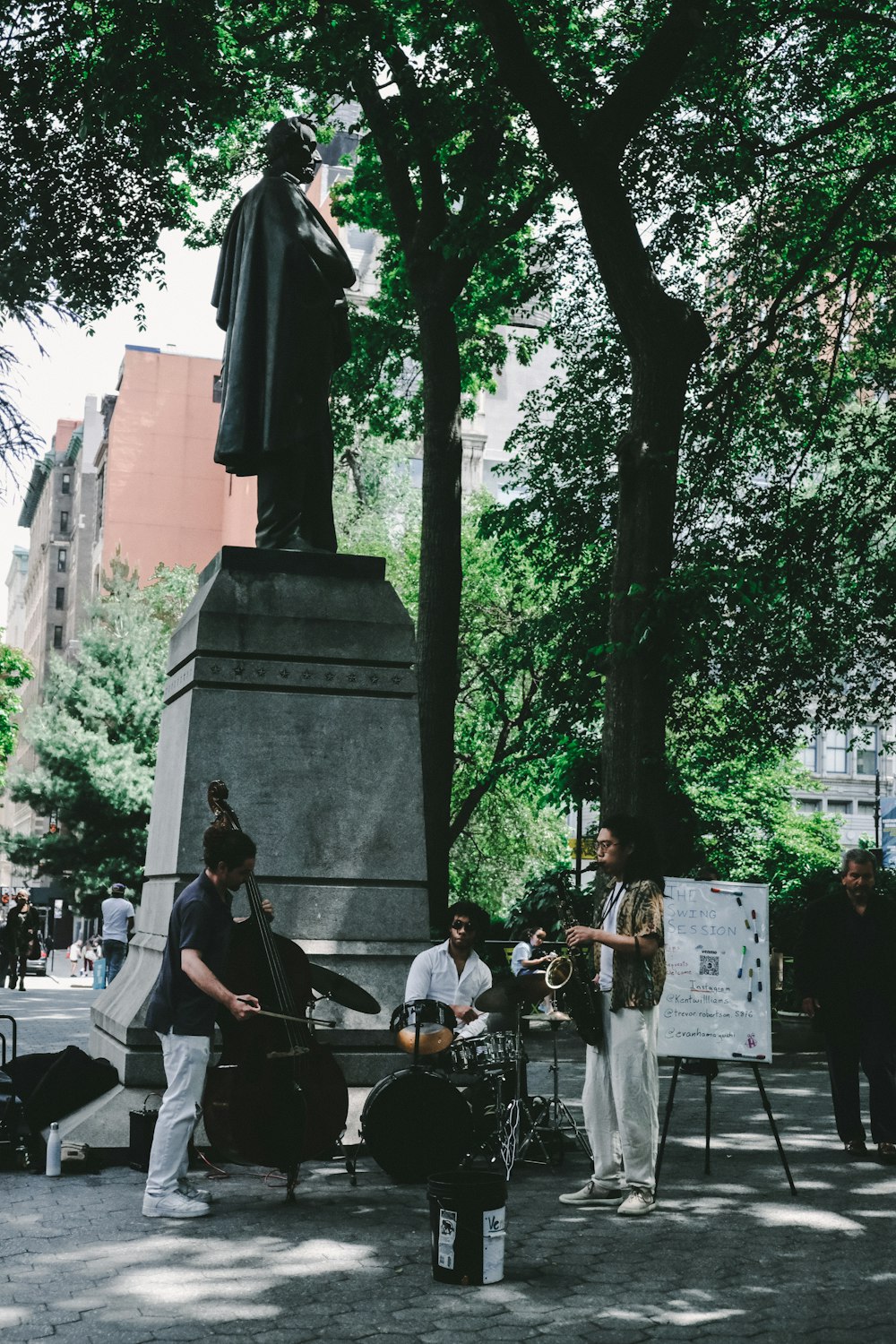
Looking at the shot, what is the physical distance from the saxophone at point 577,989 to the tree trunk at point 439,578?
8793mm

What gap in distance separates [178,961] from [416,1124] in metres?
1.71

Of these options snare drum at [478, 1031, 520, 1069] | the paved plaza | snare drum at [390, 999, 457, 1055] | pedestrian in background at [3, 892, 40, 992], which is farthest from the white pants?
pedestrian in background at [3, 892, 40, 992]

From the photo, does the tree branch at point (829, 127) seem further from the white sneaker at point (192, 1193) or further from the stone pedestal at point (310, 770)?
the white sneaker at point (192, 1193)

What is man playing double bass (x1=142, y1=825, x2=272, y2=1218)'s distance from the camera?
736 cm

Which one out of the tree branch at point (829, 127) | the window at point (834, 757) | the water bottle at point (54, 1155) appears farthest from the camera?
the window at point (834, 757)

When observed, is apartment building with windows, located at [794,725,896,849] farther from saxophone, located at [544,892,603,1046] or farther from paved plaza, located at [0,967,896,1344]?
saxophone, located at [544,892,603,1046]

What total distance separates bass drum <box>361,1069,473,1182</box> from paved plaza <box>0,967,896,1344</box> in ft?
0.65

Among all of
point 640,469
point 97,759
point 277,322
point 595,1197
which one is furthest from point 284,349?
point 97,759

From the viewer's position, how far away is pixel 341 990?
8.17m

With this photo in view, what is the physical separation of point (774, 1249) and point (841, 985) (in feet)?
11.3

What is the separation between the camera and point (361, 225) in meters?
22.3

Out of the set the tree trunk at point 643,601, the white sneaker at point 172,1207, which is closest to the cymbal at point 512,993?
the white sneaker at point 172,1207

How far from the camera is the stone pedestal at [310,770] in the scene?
9523mm

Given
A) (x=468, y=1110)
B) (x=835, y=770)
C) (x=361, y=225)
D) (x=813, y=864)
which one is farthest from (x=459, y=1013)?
(x=835, y=770)
